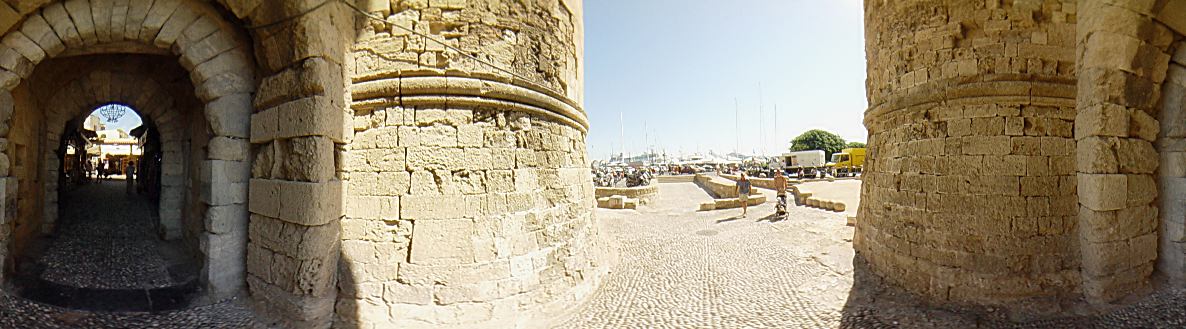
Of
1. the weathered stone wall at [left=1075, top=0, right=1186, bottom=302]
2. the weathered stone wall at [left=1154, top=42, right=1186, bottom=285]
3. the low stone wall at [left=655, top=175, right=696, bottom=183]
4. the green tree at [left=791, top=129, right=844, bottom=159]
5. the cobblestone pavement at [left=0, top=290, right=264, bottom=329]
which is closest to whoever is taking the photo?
the cobblestone pavement at [left=0, top=290, right=264, bottom=329]

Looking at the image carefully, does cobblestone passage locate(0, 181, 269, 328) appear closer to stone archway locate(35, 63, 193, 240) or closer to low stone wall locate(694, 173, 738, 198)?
stone archway locate(35, 63, 193, 240)

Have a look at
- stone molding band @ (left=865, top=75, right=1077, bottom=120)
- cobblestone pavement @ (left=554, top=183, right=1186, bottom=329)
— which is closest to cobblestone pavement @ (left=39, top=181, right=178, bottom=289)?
cobblestone pavement @ (left=554, top=183, right=1186, bottom=329)

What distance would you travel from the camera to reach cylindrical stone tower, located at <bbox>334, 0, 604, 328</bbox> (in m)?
3.68

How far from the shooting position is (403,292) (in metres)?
3.68

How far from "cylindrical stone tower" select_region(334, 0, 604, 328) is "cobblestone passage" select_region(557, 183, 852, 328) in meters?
1.16

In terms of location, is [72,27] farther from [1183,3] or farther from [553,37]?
[1183,3]

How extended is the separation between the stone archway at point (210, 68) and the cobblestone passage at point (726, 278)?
3276 millimetres

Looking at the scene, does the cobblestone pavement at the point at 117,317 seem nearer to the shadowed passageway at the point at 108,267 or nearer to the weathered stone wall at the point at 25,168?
the shadowed passageway at the point at 108,267

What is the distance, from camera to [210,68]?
358 cm

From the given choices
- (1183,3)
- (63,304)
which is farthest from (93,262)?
(1183,3)

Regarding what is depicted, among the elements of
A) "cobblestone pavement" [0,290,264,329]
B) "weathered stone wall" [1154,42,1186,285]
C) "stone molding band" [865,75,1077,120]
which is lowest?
"cobblestone pavement" [0,290,264,329]

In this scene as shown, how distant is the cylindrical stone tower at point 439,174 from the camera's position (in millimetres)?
3678

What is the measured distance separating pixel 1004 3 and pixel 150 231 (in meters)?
10.8

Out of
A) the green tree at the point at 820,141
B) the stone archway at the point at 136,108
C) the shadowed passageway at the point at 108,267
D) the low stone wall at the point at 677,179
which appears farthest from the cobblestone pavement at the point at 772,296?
the green tree at the point at 820,141
